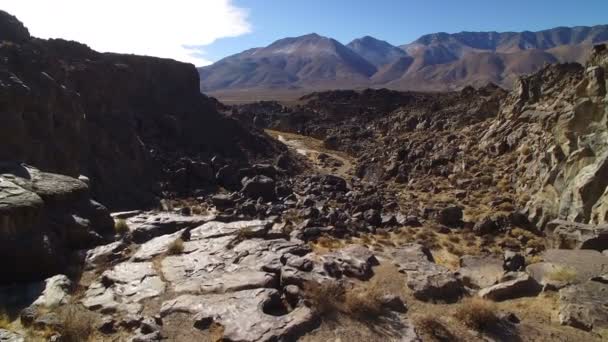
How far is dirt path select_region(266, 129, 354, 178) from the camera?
38.7 meters

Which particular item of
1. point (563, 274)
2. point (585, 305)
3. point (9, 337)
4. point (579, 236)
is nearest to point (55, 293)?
point (9, 337)

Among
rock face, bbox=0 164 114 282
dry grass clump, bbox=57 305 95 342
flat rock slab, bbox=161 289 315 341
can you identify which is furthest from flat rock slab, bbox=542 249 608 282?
rock face, bbox=0 164 114 282

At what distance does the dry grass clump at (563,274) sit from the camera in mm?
9305

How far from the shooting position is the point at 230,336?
7.54 m

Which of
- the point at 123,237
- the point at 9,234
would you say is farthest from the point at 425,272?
the point at 9,234

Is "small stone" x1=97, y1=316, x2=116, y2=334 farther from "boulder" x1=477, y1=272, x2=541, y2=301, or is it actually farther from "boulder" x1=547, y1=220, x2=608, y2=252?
"boulder" x1=547, y1=220, x2=608, y2=252

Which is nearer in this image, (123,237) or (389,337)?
(389,337)

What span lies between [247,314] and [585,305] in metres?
5.81

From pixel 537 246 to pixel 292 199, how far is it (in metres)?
12.2

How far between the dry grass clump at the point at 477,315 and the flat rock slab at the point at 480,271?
2.12 m

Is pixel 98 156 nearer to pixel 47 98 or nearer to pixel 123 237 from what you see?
pixel 47 98

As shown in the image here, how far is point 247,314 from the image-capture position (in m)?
8.16

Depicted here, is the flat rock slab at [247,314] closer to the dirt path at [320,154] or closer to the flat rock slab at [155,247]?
the flat rock slab at [155,247]

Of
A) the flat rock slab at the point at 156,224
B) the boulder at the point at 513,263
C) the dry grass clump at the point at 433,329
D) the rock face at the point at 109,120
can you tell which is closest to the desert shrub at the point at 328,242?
the flat rock slab at the point at 156,224
